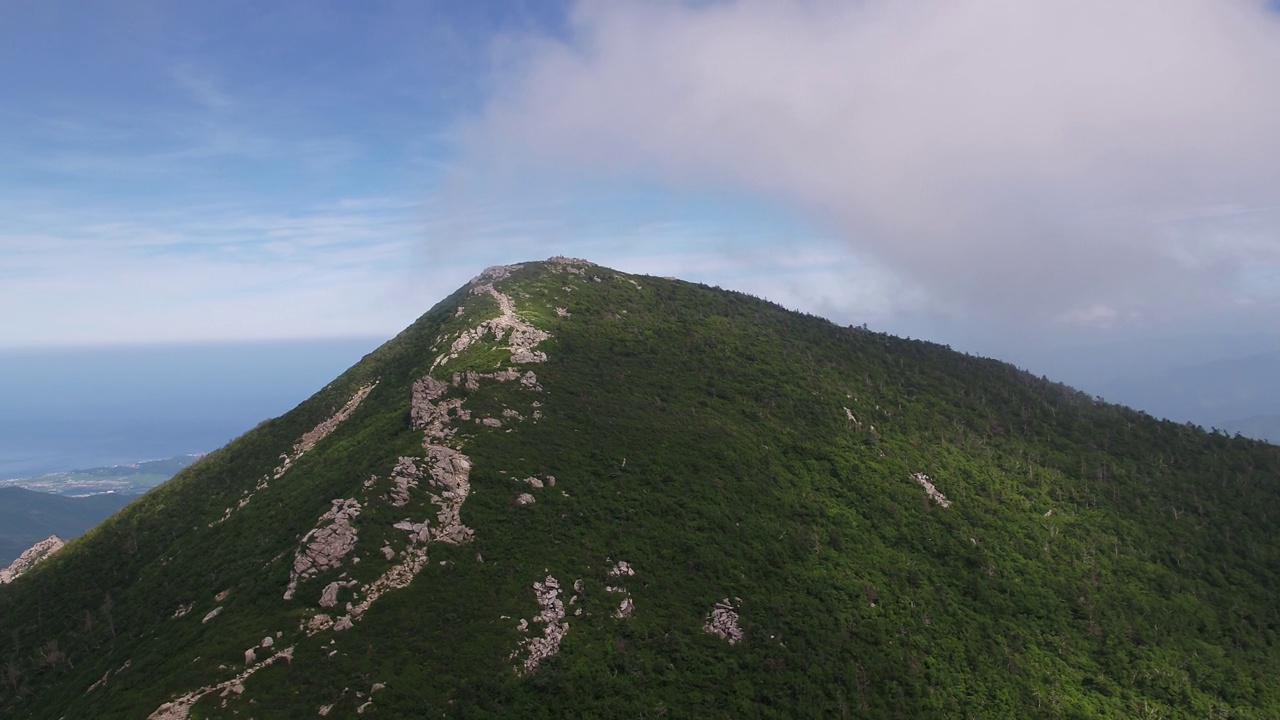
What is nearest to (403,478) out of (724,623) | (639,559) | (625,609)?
(639,559)

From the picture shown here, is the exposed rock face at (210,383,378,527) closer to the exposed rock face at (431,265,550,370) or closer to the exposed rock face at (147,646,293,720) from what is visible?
the exposed rock face at (431,265,550,370)

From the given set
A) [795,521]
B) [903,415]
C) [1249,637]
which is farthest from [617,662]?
[1249,637]

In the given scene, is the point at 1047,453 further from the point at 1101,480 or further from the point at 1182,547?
the point at 1182,547

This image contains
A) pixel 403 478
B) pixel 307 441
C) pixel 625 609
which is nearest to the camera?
pixel 625 609

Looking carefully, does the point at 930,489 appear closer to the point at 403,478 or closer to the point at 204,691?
the point at 403,478

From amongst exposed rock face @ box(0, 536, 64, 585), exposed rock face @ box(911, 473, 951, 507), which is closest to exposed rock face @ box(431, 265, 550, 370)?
exposed rock face @ box(0, 536, 64, 585)

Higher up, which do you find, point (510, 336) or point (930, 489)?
point (510, 336)
